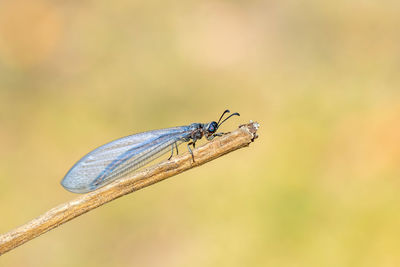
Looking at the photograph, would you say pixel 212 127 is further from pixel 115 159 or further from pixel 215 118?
pixel 215 118

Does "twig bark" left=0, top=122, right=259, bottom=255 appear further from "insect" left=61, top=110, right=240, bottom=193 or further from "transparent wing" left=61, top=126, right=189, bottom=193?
"transparent wing" left=61, top=126, right=189, bottom=193

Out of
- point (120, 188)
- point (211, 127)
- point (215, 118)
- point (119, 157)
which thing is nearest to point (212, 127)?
point (211, 127)

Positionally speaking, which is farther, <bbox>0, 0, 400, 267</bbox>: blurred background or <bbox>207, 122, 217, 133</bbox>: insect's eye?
<bbox>0, 0, 400, 267</bbox>: blurred background

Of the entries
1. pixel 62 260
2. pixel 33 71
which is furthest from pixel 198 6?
pixel 62 260

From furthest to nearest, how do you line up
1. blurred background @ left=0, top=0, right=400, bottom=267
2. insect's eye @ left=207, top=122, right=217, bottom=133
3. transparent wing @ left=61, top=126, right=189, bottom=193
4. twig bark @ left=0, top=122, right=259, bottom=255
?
blurred background @ left=0, top=0, right=400, bottom=267 → insect's eye @ left=207, top=122, right=217, bottom=133 → transparent wing @ left=61, top=126, right=189, bottom=193 → twig bark @ left=0, top=122, right=259, bottom=255

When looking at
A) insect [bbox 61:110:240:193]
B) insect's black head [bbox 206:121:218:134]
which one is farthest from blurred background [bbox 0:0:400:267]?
insect [bbox 61:110:240:193]

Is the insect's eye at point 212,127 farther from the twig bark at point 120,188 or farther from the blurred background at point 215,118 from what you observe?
the blurred background at point 215,118

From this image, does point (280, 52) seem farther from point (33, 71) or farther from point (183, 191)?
point (33, 71)
